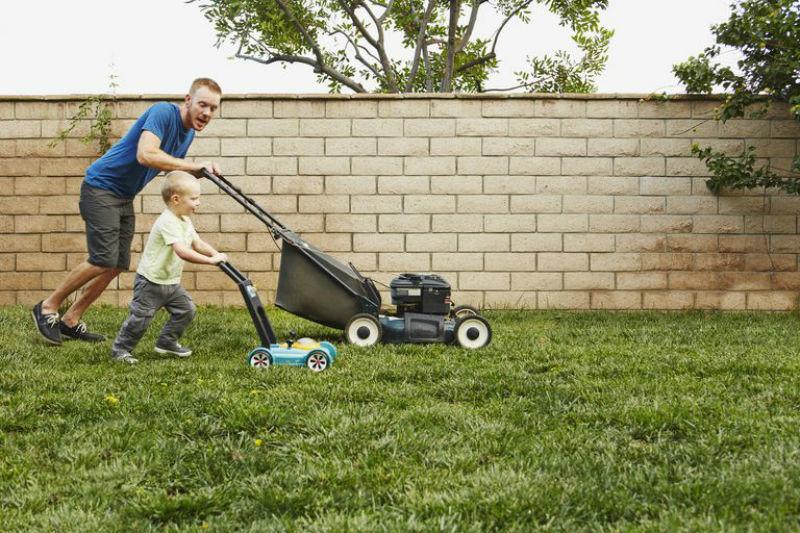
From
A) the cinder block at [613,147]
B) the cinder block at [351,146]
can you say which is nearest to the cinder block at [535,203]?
the cinder block at [613,147]

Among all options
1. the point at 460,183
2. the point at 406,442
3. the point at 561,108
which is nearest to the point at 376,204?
the point at 460,183

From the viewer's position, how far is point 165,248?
169 inches

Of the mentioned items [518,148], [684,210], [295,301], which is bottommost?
[295,301]

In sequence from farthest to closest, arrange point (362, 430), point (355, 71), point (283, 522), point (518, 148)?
point (355, 71), point (518, 148), point (362, 430), point (283, 522)

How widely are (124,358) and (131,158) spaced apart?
1234 mm

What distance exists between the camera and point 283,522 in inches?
78.3

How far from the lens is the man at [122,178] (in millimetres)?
4430

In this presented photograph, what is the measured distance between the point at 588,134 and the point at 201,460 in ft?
17.8

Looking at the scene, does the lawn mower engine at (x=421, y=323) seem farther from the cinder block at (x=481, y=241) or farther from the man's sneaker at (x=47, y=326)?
the cinder block at (x=481, y=241)

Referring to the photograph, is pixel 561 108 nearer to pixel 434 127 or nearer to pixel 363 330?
pixel 434 127


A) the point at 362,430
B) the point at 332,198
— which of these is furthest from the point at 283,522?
the point at 332,198

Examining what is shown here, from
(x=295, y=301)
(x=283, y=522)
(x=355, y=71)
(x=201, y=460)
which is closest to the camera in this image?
(x=283, y=522)

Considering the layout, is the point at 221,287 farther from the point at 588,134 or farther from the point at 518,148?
the point at 588,134

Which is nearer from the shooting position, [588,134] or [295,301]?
[295,301]
